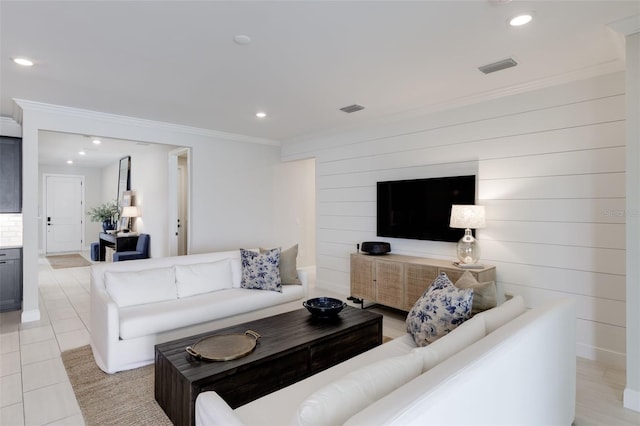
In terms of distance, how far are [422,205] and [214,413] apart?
350cm

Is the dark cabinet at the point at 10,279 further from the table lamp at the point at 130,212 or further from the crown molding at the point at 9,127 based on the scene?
the table lamp at the point at 130,212

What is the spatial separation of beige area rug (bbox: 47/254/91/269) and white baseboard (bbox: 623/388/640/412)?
359 inches

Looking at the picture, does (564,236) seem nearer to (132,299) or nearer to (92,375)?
(132,299)

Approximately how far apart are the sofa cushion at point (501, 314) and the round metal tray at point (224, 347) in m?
1.43

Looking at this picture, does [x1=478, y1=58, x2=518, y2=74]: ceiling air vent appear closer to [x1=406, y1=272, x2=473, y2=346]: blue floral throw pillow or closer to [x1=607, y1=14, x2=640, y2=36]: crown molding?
[x1=607, y1=14, x2=640, y2=36]: crown molding

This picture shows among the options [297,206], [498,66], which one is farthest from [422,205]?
[297,206]

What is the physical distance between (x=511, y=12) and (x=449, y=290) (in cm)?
180

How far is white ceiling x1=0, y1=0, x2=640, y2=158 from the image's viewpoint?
6.93 ft

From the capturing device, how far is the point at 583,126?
3.04 m

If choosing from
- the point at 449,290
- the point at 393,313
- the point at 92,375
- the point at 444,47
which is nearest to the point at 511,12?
the point at 444,47

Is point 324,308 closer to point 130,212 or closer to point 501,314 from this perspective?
point 501,314

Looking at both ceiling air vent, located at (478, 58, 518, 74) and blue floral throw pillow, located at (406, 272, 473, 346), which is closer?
blue floral throw pillow, located at (406, 272, 473, 346)

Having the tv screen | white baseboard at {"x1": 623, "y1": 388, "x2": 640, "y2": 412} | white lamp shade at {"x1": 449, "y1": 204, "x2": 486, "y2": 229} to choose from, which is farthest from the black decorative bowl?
white baseboard at {"x1": 623, "y1": 388, "x2": 640, "y2": 412}

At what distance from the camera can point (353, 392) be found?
114cm
